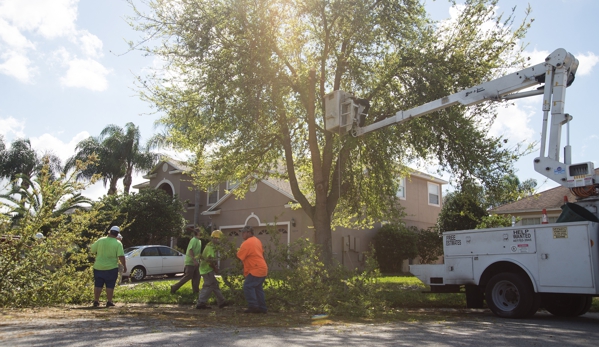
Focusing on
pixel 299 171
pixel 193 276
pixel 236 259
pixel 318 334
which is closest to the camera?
pixel 318 334

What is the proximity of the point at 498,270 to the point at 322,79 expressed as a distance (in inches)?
310

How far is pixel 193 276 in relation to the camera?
40.0ft

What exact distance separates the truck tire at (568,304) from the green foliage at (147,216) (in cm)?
2003

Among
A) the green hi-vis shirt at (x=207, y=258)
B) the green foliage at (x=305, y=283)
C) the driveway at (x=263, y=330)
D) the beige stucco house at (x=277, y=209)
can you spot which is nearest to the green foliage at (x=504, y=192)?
the driveway at (x=263, y=330)

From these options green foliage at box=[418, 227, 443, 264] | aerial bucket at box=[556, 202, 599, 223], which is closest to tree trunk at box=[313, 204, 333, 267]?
aerial bucket at box=[556, 202, 599, 223]

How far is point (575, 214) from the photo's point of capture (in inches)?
324

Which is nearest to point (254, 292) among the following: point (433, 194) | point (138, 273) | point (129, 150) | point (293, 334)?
point (293, 334)

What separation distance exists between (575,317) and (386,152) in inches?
280

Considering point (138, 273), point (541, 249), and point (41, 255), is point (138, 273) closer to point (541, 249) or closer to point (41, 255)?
point (41, 255)

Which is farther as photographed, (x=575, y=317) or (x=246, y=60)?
(x=246, y=60)

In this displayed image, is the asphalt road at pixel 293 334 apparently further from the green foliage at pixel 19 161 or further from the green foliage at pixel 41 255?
the green foliage at pixel 19 161

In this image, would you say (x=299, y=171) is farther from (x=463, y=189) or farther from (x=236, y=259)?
(x=236, y=259)

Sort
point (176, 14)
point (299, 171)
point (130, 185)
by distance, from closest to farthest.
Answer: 1. point (176, 14)
2. point (299, 171)
3. point (130, 185)

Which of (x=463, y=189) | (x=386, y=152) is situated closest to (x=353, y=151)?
(x=386, y=152)
